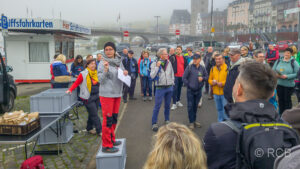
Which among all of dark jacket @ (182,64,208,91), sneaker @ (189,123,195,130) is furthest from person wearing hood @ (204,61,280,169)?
sneaker @ (189,123,195,130)

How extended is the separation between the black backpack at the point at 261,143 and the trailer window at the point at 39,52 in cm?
1369

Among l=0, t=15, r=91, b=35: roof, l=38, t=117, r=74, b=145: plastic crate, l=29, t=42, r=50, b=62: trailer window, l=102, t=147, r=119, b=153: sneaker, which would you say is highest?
l=0, t=15, r=91, b=35: roof

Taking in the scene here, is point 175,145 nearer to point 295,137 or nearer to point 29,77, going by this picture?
point 295,137

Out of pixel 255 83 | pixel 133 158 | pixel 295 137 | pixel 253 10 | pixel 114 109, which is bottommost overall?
pixel 133 158

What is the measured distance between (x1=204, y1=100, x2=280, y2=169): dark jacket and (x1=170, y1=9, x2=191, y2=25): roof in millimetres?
165395

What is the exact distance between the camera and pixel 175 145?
154cm

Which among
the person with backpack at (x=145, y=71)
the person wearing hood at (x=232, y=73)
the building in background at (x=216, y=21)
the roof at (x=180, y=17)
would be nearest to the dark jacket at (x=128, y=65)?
the person with backpack at (x=145, y=71)

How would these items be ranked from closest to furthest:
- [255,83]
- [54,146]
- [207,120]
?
[255,83] < [54,146] < [207,120]

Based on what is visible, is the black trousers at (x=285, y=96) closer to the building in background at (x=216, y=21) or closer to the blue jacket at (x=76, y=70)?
the blue jacket at (x=76, y=70)

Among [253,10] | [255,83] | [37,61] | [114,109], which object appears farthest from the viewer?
[253,10]

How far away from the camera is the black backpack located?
1476mm

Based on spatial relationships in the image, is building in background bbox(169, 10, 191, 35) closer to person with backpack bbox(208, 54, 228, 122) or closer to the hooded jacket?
person with backpack bbox(208, 54, 228, 122)

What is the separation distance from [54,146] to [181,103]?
5.03m

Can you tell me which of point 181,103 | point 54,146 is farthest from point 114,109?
point 181,103
